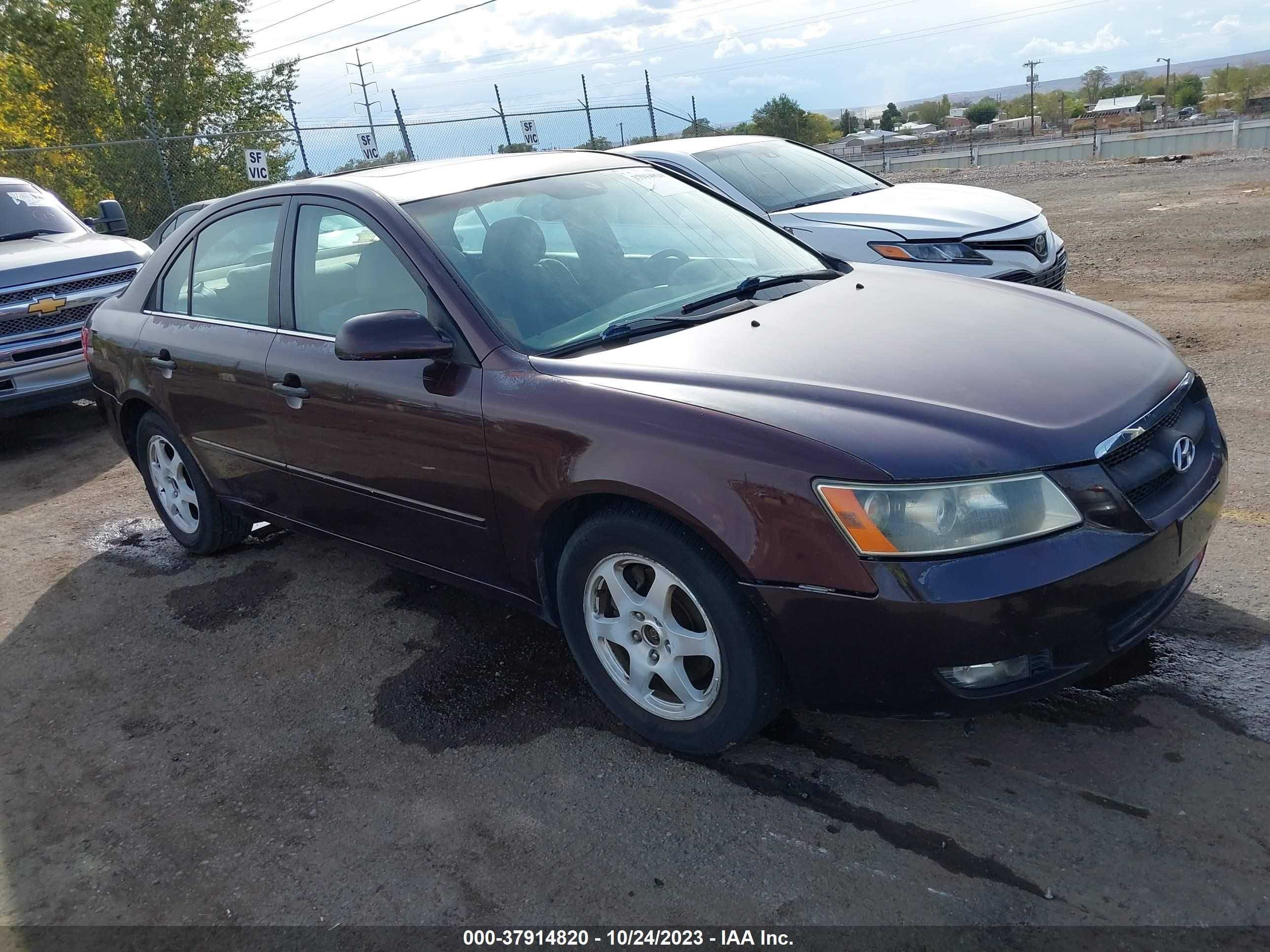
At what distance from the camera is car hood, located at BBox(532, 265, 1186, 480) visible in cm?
250

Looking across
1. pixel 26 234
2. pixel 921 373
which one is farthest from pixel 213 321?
pixel 26 234

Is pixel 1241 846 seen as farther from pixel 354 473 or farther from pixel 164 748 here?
pixel 164 748

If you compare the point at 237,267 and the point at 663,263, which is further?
the point at 237,267

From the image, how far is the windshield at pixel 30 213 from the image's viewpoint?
8.85 meters

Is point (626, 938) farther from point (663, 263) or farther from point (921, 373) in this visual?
point (663, 263)

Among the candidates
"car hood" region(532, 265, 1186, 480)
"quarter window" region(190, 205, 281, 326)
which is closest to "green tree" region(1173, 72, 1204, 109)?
"car hood" region(532, 265, 1186, 480)

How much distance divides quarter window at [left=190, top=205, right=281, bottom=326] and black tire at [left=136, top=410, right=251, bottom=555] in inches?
28.0

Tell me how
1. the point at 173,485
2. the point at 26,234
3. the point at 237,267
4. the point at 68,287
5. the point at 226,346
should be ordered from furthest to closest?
the point at 26,234
the point at 68,287
the point at 173,485
the point at 237,267
the point at 226,346

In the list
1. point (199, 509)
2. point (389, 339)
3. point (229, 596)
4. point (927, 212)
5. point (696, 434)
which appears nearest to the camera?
→ point (696, 434)

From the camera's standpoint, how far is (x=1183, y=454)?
9.31 feet

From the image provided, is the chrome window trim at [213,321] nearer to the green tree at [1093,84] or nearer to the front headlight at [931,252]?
the front headlight at [931,252]

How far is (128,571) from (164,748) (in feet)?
6.43

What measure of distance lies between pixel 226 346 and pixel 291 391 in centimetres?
55

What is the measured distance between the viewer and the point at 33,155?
18.2 m
